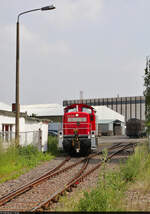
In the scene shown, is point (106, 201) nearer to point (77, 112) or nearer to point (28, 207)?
point (28, 207)

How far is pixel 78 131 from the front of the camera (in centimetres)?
1909

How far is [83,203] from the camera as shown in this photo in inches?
243

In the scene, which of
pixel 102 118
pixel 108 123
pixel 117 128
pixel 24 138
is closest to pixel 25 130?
pixel 24 138

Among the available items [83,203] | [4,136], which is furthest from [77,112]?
[83,203]

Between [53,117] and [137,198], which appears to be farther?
[53,117]

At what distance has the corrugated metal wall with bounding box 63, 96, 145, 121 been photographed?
95.6 m

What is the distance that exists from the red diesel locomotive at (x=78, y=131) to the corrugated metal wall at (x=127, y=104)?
245 ft

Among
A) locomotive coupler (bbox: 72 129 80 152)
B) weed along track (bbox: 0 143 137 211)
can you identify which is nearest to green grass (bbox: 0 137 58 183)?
weed along track (bbox: 0 143 137 211)

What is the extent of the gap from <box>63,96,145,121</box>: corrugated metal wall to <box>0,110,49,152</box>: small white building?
243ft

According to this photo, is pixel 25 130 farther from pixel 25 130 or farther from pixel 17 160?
pixel 17 160

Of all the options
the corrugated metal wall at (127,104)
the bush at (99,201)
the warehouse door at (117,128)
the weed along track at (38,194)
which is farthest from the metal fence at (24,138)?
the corrugated metal wall at (127,104)

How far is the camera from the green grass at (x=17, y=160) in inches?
468

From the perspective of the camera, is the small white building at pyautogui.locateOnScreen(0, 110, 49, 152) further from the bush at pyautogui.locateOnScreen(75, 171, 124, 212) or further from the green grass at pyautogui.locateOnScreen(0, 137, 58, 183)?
the bush at pyautogui.locateOnScreen(75, 171, 124, 212)

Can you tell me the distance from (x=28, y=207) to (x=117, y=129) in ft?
192
